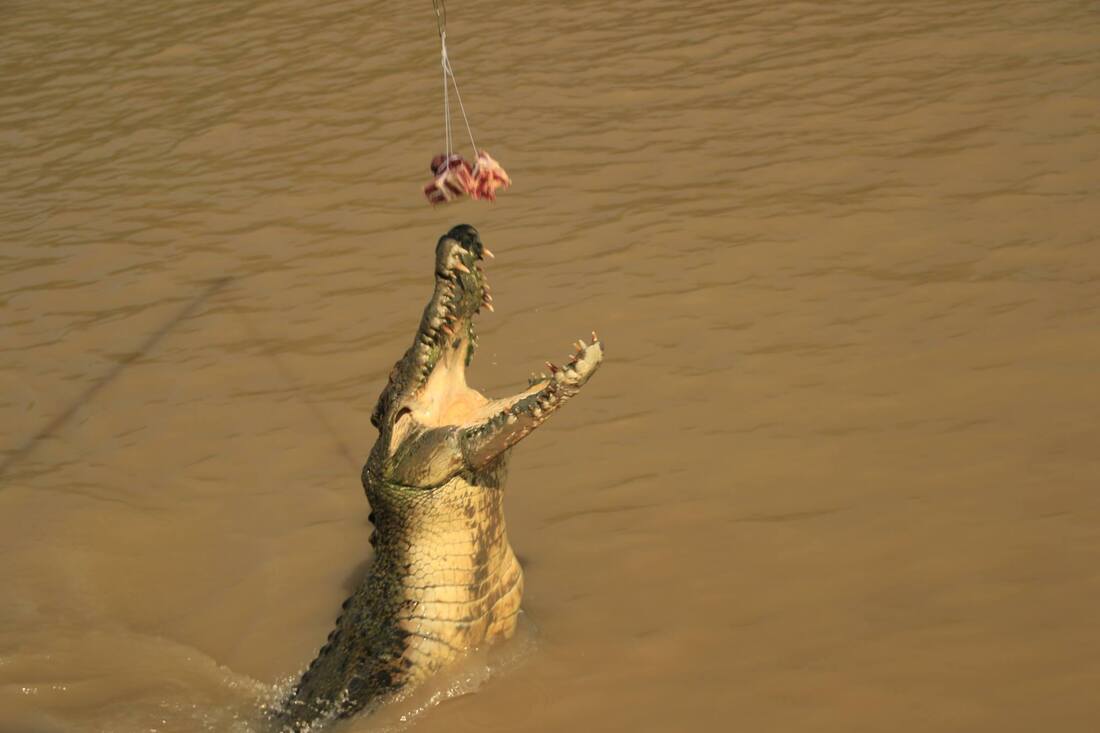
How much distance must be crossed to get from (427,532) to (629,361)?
6.82ft

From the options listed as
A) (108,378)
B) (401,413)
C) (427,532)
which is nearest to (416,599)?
(427,532)

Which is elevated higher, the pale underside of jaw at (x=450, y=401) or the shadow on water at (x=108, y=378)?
the pale underside of jaw at (x=450, y=401)

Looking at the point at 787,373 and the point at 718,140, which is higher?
the point at 718,140

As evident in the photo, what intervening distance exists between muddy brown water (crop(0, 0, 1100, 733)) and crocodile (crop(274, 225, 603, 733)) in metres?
0.15

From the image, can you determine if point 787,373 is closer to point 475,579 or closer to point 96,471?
point 475,579

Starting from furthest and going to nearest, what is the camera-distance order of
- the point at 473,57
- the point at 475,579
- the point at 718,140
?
the point at 473,57 < the point at 718,140 < the point at 475,579

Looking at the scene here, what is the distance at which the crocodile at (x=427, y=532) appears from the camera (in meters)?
3.50

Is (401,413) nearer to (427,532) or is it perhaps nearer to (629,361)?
(427,532)

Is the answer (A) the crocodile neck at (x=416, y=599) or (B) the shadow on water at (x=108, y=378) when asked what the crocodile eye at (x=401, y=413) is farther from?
(B) the shadow on water at (x=108, y=378)

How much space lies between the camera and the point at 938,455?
14.6ft

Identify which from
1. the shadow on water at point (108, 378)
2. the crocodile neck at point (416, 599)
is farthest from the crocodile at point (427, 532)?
the shadow on water at point (108, 378)

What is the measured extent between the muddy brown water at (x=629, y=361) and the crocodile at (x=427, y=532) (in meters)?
0.15

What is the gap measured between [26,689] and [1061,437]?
12.2 ft

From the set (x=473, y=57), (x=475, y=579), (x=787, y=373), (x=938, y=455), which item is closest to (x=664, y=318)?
(x=787, y=373)
